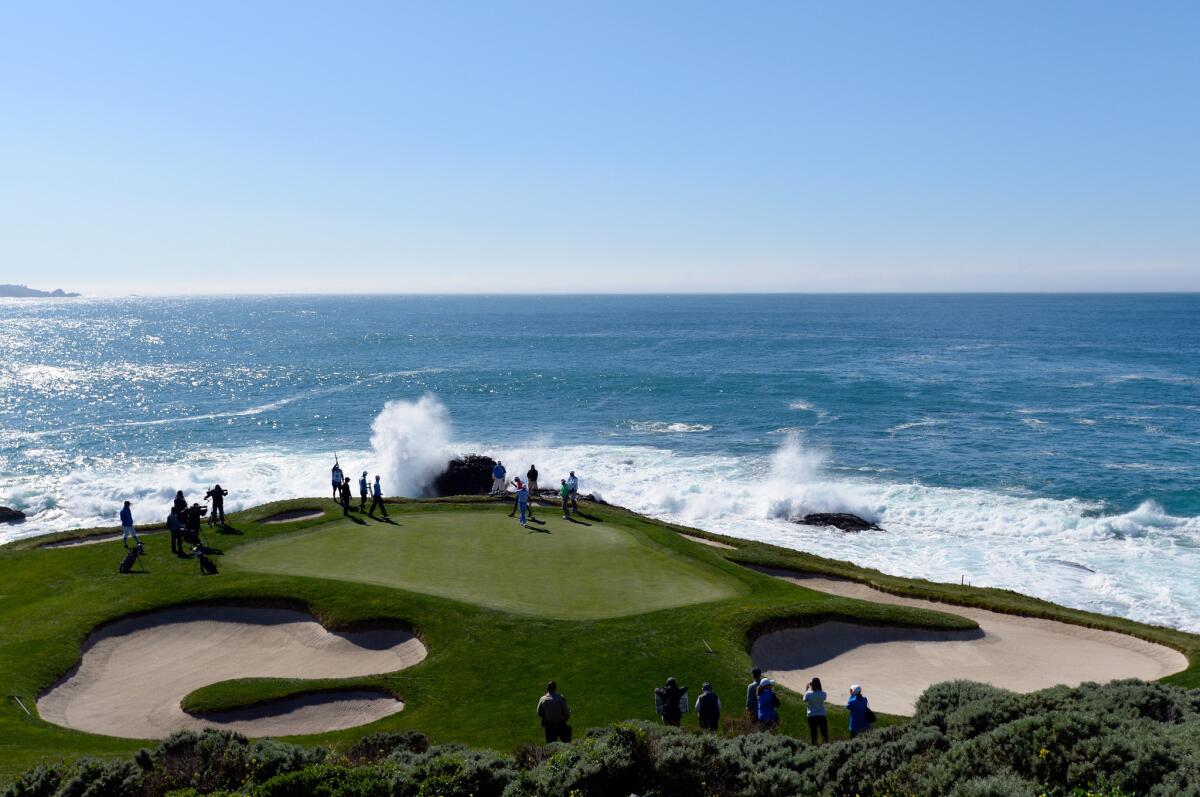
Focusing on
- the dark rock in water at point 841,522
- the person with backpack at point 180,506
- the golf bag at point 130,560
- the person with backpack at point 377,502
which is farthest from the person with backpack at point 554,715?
the dark rock in water at point 841,522

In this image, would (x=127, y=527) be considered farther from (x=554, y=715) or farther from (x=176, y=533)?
(x=554, y=715)

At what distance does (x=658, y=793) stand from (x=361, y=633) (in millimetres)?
12352

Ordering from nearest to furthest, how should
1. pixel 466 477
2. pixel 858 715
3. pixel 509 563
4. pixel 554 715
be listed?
pixel 554 715 → pixel 858 715 → pixel 509 563 → pixel 466 477

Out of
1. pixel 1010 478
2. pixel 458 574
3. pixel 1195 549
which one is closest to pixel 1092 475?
pixel 1010 478

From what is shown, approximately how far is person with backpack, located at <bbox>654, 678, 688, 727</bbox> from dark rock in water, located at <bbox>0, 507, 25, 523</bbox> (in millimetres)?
48391

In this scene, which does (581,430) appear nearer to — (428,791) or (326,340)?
(428,791)

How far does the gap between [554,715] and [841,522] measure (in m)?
33.6

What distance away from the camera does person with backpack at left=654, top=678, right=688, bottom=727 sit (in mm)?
16344

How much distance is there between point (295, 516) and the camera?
1319 inches

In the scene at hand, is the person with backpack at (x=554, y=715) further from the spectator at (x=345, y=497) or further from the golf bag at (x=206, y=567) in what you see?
the spectator at (x=345, y=497)

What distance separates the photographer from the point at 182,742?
46.7 feet

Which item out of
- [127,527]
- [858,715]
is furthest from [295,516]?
[858,715]

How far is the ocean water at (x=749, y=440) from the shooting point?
4278 centimetres

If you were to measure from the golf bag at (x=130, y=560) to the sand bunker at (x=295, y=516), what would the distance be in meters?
6.07
